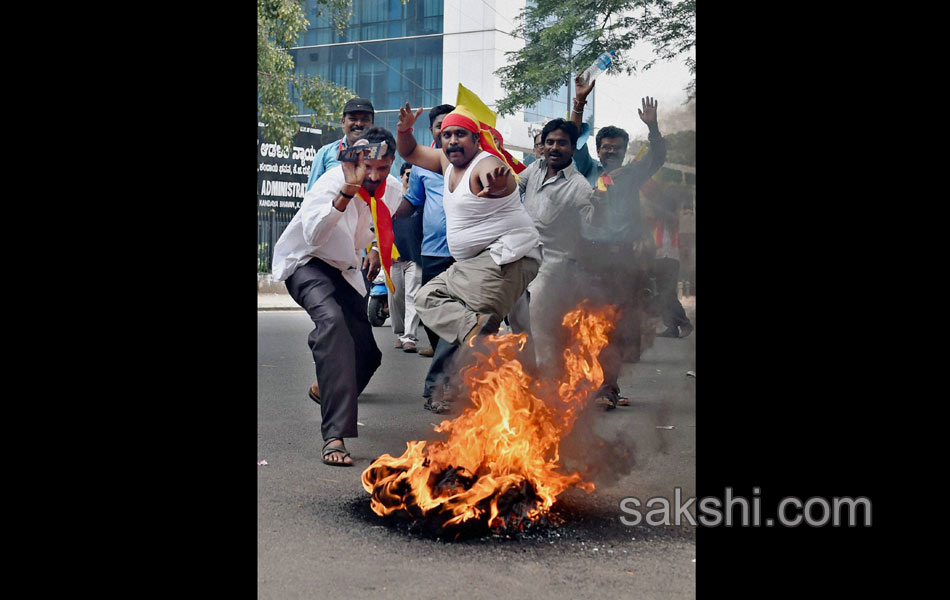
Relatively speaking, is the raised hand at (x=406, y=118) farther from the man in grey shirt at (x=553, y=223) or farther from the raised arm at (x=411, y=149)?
the man in grey shirt at (x=553, y=223)

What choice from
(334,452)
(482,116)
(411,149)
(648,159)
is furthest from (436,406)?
(648,159)

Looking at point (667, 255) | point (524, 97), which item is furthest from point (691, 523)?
point (524, 97)

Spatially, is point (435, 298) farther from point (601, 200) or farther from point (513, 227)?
A: point (601, 200)

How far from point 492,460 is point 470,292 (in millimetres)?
1261

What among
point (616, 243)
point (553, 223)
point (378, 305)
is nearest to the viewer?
point (616, 243)

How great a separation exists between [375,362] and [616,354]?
1.57 m

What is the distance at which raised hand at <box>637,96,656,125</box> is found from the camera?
4172 mm

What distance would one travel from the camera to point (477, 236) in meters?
4.75

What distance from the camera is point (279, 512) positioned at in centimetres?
364

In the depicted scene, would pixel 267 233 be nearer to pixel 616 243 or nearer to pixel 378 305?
pixel 378 305

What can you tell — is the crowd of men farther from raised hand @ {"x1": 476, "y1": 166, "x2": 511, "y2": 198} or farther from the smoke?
the smoke

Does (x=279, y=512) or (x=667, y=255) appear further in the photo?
(x=667, y=255)

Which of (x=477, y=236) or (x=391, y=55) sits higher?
(x=391, y=55)

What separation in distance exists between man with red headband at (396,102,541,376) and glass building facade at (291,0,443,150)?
404 millimetres
